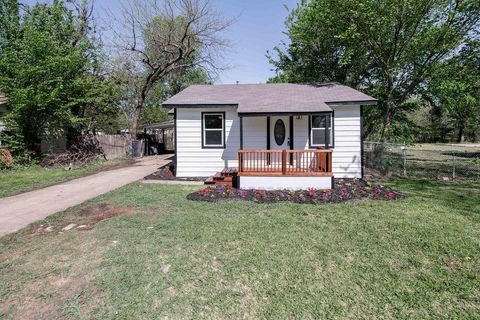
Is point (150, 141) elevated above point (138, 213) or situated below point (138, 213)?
above

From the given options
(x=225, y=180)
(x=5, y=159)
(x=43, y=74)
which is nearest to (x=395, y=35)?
(x=225, y=180)

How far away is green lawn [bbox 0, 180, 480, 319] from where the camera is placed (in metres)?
2.68

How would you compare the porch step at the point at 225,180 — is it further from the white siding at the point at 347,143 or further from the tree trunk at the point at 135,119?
the tree trunk at the point at 135,119

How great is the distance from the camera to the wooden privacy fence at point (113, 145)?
16.8m

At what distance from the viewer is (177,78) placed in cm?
2994

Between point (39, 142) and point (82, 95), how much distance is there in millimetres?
3352

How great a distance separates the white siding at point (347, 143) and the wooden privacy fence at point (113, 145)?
566 inches

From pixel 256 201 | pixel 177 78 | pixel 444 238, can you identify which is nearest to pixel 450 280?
pixel 444 238

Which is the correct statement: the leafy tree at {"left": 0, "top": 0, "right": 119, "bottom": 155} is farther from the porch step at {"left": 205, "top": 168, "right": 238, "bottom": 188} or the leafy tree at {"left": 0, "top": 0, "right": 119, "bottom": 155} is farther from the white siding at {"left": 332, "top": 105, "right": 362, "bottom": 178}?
the white siding at {"left": 332, "top": 105, "right": 362, "bottom": 178}

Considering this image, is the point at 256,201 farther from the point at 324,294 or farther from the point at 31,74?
the point at 31,74

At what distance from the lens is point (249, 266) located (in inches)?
135

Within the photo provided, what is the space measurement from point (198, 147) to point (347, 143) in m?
5.60

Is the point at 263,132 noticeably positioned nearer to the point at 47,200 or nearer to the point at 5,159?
the point at 47,200

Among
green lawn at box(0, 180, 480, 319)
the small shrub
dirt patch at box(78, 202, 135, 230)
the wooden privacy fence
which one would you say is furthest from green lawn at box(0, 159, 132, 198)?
green lawn at box(0, 180, 480, 319)
